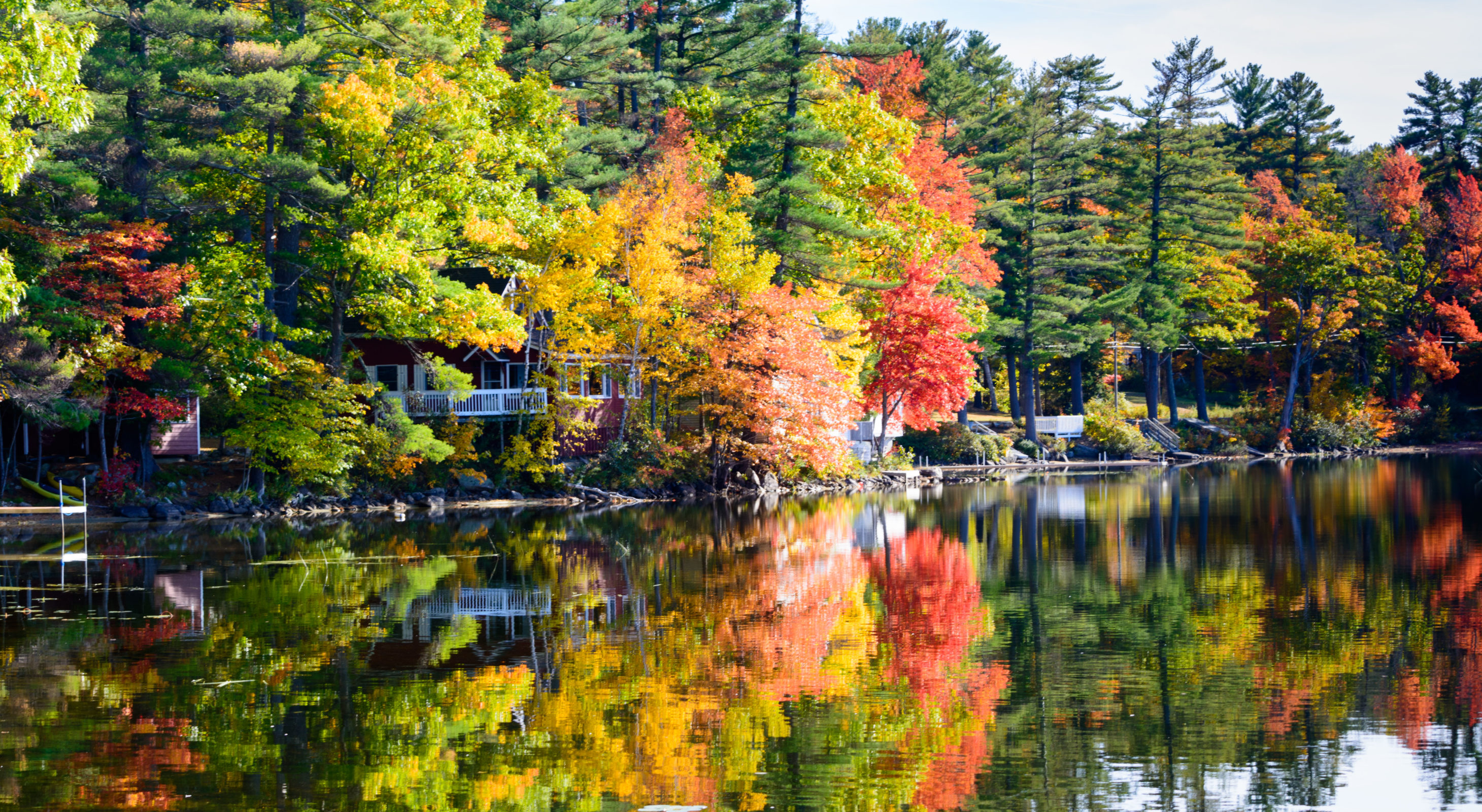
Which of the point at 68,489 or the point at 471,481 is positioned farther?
the point at 471,481

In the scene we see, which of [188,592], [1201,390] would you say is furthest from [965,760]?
[1201,390]

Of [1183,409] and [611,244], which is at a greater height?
[611,244]

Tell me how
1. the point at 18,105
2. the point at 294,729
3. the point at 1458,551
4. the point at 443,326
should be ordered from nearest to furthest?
1. the point at 294,729
2. the point at 18,105
3. the point at 1458,551
4. the point at 443,326

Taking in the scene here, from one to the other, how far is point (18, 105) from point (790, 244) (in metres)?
30.3

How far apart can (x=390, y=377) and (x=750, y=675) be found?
30.6 metres

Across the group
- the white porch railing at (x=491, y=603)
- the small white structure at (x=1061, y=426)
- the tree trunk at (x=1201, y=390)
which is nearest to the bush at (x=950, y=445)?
the small white structure at (x=1061, y=426)

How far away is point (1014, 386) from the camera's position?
6147cm

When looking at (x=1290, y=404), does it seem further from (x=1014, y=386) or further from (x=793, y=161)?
(x=793, y=161)

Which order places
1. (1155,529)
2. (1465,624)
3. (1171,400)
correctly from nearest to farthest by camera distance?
1. (1465,624)
2. (1155,529)
3. (1171,400)

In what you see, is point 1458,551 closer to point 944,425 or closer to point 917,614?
point 917,614

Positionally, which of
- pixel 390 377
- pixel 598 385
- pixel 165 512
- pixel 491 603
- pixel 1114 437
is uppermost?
pixel 390 377

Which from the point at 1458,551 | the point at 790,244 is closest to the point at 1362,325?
the point at 790,244

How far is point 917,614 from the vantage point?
16609 mm

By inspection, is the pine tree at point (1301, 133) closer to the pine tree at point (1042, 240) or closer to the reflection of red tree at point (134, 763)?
the pine tree at point (1042, 240)
